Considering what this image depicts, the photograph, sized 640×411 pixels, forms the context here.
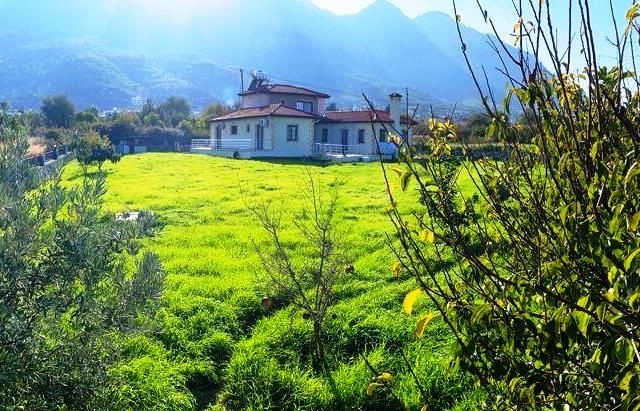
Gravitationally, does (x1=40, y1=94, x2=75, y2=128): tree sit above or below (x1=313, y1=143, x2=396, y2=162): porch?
above

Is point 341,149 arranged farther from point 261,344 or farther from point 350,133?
point 261,344

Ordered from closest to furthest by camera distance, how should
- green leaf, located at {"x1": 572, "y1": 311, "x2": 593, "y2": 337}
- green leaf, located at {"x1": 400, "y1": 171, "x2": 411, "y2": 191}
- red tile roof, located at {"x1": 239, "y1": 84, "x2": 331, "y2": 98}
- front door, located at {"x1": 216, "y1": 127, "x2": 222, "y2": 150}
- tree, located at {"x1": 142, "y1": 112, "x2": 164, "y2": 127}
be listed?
1. green leaf, located at {"x1": 572, "y1": 311, "x2": 593, "y2": 337}
2. green leaf, located at {"x1": 400, "y1": 171, "x2": 411, "y2": 191}
3. front door, located at {"x1": 216, "y1": 127, "x2": 222, "y2": 150}
4. red tile roof, located at {"x1": 239, "y1": 84, "x2": 331, "y2": 98}
5. tree, located at {"x1": 142, "y1": 112, "x2": 164, "y2": 127}

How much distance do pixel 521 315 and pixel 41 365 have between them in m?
2.69

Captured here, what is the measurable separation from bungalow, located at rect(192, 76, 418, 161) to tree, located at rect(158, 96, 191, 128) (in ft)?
81.0

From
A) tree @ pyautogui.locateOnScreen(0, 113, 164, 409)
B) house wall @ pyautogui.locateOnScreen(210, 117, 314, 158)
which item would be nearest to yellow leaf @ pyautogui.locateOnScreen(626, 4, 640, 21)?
tree @ pyautogui.locateOnScreen(0, 113, 164, 409)

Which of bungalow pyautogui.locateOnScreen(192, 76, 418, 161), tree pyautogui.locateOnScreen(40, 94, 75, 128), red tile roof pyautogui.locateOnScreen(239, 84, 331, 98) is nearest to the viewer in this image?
bungalow pyautogui.locateOnScreen(192, 76, 418, 161)

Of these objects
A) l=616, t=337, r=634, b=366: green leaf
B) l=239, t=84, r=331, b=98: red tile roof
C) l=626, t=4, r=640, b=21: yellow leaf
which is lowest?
l=616, t=337, r=634, b=366: green leaf

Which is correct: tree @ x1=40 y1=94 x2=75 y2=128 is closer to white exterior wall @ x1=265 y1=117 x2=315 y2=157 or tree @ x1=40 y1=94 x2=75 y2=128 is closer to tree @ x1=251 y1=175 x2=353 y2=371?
white exterior wall @ x1=265 y1=117 x2=315 y2=157

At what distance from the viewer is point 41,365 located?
342cm

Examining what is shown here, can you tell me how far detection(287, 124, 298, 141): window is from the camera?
37031mm

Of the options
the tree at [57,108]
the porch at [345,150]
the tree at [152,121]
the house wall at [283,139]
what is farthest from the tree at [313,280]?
the tree at [57,108]

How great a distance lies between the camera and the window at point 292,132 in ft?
121

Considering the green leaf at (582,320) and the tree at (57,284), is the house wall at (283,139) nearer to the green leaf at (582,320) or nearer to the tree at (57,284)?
the tree at (57,284)

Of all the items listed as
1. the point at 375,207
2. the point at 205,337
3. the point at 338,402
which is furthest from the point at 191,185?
the point at 338,402
